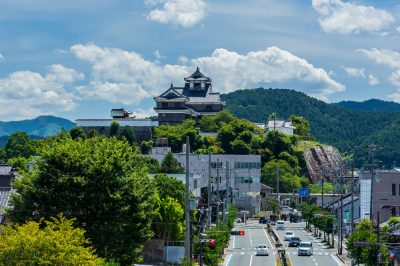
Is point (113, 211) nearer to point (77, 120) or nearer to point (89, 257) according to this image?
point (89, 257)

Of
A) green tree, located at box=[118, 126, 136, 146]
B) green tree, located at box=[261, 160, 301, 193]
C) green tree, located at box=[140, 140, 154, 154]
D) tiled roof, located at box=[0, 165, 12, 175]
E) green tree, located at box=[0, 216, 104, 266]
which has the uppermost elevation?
green tree, located at box=[118, 126, 136, 146]

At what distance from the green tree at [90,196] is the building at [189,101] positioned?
11128cm

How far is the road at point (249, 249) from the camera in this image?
201 ft

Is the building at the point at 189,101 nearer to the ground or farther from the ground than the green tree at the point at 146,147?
farther from the ground

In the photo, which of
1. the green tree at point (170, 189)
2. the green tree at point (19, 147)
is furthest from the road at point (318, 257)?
the green tree at point (19, 147)

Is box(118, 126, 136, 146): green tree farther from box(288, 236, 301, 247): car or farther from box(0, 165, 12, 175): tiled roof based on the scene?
box(0, 165, 12, 175): tiled roof

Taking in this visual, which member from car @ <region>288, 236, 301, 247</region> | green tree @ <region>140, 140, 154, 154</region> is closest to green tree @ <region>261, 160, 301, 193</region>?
green tree @ <region>140, 140, 154, 154</region>

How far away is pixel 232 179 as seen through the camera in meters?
129

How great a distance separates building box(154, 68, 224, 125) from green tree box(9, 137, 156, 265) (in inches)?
4381

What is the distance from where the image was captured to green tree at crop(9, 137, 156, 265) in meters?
40.9

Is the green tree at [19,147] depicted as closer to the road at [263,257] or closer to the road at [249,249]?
the road at [249,249]

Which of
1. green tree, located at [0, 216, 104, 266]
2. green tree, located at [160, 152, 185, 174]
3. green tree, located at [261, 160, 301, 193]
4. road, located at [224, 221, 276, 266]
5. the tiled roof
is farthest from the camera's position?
green tree, located at [261, 160, 301, 193]

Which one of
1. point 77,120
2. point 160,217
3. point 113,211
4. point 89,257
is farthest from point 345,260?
point 77,120

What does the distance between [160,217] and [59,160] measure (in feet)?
57.2
